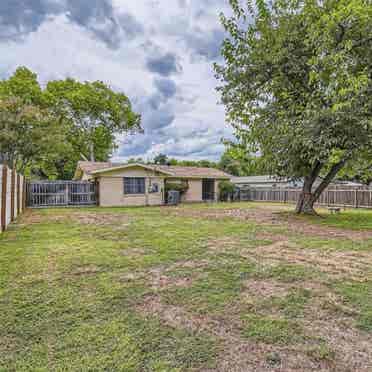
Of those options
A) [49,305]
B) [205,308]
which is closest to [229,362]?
[205,308]

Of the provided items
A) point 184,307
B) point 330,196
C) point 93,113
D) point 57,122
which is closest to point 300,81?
point 184,307

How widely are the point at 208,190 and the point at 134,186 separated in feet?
23.9

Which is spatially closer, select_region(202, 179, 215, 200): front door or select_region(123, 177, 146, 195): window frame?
select_region(123, 177, 146, 195): window frame

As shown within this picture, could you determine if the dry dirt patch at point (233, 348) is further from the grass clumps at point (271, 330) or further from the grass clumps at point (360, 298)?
the grass clumps at point (360, 298)

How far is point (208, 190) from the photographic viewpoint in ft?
73.9

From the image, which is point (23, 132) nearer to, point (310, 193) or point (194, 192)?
point (194, 192)

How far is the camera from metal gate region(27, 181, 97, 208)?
15.6m

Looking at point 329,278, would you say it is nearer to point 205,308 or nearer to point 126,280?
point 205,308

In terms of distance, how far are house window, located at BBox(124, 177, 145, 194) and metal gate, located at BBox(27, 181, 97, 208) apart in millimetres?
1966

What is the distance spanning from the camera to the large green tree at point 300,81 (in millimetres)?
8047

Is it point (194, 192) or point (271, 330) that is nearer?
point (271, 330)

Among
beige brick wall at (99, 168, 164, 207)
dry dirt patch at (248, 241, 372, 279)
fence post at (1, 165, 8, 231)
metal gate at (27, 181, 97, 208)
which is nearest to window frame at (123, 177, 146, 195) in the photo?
beige brick wall at (99, 168, 164, 207)

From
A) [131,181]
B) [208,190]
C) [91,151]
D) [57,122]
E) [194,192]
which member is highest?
[57,122]

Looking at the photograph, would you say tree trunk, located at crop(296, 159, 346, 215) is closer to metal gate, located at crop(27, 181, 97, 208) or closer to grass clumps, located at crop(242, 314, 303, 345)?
grass clumps, located at crop(242, 314, 303, 345)
